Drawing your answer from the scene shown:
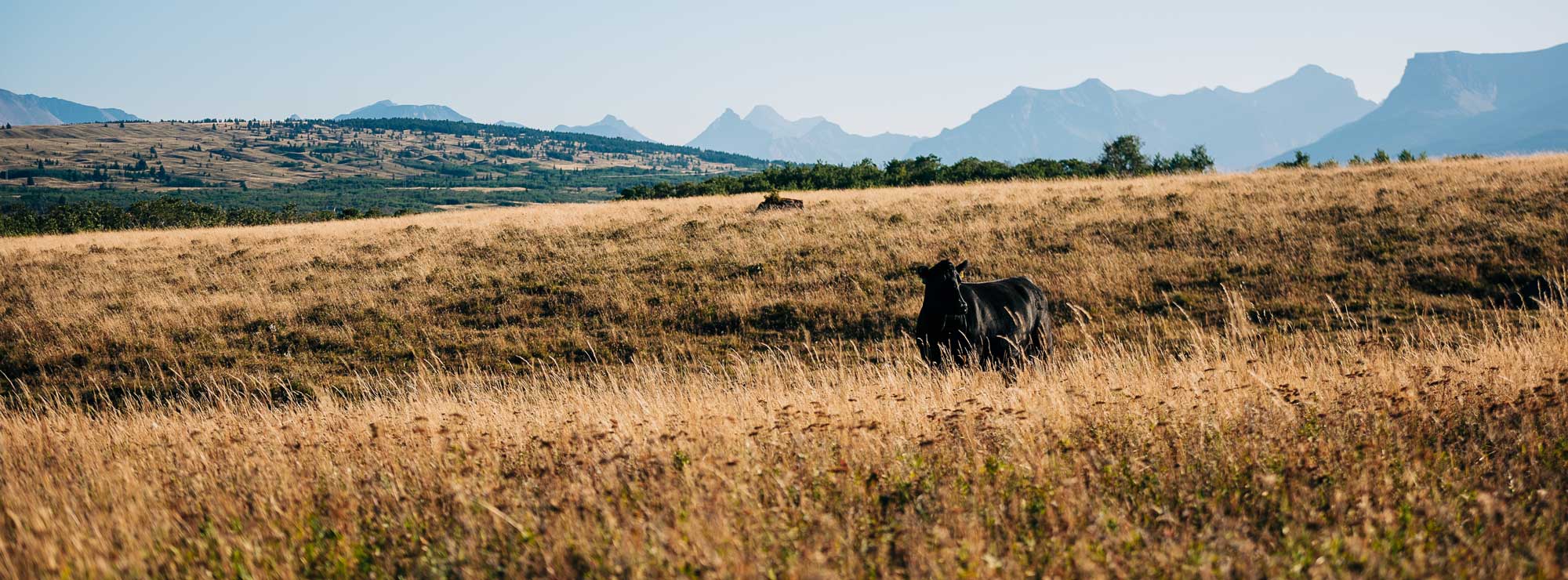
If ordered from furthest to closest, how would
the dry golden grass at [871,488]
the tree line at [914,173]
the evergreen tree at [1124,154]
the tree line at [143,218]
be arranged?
the evergreen tree at [1124,154], the tree line at [143,218], the tree line at [914,173], the dry golden grass at [871,488]

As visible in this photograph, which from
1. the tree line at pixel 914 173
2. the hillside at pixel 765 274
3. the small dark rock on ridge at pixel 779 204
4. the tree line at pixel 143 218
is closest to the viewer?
the hillside at pixel 765 274

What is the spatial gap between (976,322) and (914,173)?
46.2m

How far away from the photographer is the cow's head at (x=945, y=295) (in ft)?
28.5

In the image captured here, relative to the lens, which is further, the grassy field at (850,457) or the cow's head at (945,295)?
the cow's head at (945,295)

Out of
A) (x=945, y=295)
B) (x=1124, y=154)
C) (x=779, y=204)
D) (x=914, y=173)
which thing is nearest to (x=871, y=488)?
(x=945, y=295)

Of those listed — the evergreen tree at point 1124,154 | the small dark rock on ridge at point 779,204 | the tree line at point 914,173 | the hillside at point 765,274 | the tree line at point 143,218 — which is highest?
the evergreen tree at point 1124,154

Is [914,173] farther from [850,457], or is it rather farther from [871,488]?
[871,488]

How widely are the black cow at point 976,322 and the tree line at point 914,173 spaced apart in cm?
3637

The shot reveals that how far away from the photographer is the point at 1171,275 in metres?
17.1

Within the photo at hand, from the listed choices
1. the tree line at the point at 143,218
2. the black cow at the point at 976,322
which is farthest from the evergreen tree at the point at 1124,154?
the tree line at the point at 143,218

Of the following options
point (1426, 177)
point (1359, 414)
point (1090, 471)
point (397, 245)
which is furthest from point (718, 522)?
point (1426, 177)

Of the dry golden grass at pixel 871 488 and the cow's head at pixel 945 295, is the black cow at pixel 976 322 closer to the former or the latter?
the cow's head at pixel 945 295

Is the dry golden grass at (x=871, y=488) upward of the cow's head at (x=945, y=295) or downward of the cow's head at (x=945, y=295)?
downward

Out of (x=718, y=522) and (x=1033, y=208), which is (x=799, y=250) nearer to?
(x=1033, y=208)
